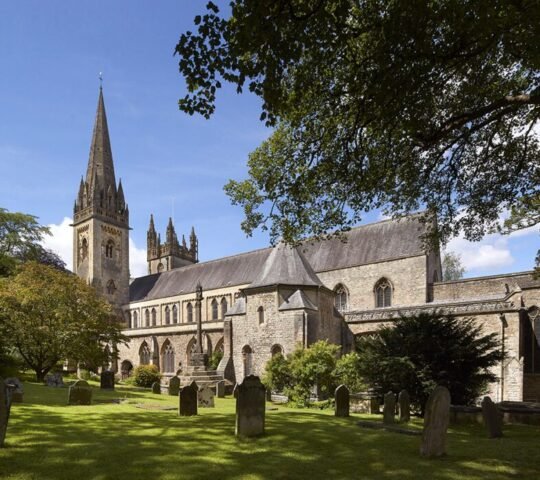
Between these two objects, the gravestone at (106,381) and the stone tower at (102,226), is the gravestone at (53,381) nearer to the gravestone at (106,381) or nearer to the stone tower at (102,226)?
the gravestone at (106,381)

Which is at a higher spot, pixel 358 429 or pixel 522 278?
pixel 522 278

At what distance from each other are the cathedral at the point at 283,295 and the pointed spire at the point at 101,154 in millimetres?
123

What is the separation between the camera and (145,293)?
50375 mm

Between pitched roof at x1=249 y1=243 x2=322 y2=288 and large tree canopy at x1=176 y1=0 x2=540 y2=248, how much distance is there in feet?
43.1

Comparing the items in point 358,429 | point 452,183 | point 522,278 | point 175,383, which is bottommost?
point 175,383

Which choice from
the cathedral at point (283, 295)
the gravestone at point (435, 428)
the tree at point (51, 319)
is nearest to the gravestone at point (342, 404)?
the cathedral at point (283, 295)

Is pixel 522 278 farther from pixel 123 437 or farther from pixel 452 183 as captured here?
pixel 123 437

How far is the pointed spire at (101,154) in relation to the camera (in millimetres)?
50500

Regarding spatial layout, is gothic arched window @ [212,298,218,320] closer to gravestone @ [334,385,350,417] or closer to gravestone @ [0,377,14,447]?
gravestone @ [334,385,350,417]

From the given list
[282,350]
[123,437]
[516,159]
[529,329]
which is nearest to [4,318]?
[282,350]

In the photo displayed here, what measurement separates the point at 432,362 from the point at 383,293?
1789cm

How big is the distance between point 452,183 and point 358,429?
7.23 meters

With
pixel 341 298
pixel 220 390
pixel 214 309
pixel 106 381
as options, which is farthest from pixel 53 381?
pixel 214 309

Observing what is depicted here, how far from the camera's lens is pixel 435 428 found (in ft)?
25.2
